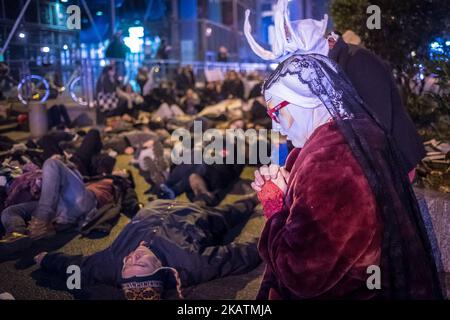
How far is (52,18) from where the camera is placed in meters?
10.5

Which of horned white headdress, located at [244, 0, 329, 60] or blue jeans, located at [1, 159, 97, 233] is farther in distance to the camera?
blue jeans, located at [1, 159, 97, 233]

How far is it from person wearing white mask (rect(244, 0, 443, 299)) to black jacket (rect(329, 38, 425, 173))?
1324 millimetres

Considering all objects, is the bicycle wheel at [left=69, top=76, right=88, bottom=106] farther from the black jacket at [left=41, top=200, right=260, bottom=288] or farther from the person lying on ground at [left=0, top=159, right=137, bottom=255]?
the black jacket at [left=41, top=200, right=260, bottom=288]

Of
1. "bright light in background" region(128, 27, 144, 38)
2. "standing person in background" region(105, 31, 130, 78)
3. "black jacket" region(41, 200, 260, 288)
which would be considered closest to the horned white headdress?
"black jacket" region(41, 200, 260, 288)

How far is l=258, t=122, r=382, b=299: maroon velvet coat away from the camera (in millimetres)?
1610

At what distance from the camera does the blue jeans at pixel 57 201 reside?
4938 millimetres

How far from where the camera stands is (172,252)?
11.9ft

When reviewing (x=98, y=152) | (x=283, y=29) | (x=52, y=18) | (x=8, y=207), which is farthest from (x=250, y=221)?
(x=52, y=18)

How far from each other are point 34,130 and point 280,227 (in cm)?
988

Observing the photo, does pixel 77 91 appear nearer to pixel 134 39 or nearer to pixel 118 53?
pixel 118 53

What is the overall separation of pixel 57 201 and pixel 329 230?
4098 millimetres

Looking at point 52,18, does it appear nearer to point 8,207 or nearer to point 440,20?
point 8,207

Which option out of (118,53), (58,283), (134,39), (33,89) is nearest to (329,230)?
(58,283)
